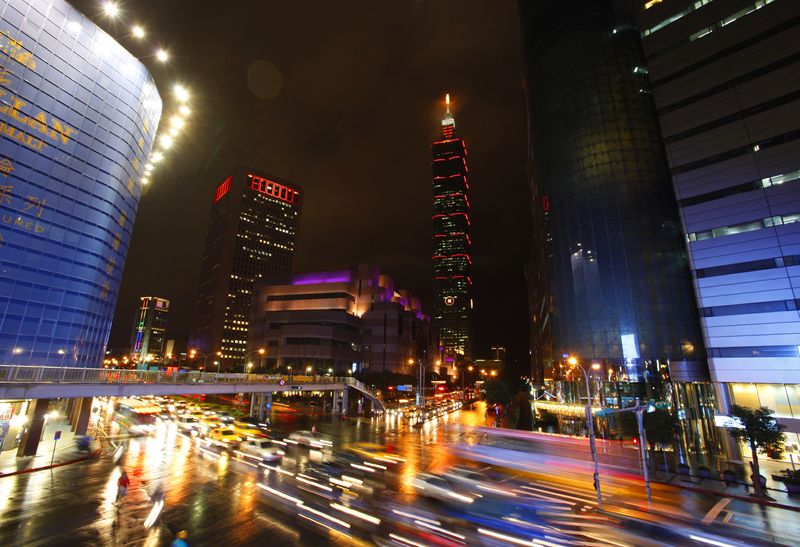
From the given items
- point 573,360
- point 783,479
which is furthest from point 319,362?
point 783,479

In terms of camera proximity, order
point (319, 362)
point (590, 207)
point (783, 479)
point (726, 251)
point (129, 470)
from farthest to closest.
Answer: point (319, 362), point (590, 207), point (726, 251), point (783, 479), point (129, 470)

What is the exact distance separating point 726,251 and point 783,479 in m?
29.6

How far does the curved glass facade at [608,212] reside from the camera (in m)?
51.8

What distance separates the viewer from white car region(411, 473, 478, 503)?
18344 mm

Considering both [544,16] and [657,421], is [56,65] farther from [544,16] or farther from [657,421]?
[657,421]

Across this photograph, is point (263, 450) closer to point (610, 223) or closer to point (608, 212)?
point (610, 223)

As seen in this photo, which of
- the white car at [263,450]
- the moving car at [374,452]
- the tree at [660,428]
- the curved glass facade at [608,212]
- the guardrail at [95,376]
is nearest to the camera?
the guardrail at [95,376]

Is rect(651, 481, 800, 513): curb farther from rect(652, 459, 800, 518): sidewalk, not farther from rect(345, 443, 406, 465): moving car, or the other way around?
rect(345, 443, 406, 465): moving car

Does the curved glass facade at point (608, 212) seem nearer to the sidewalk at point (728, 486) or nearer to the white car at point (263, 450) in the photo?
the sidewalk at point (728, 486)

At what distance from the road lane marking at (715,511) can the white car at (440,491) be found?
12.2 m

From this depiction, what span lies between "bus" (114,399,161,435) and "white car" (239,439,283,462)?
19451 mm

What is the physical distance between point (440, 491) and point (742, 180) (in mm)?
53655

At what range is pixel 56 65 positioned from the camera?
55031 millimetres

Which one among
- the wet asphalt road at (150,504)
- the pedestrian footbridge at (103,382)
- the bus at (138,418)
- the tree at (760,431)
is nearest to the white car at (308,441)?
the wet asphalt road at (150,504)
